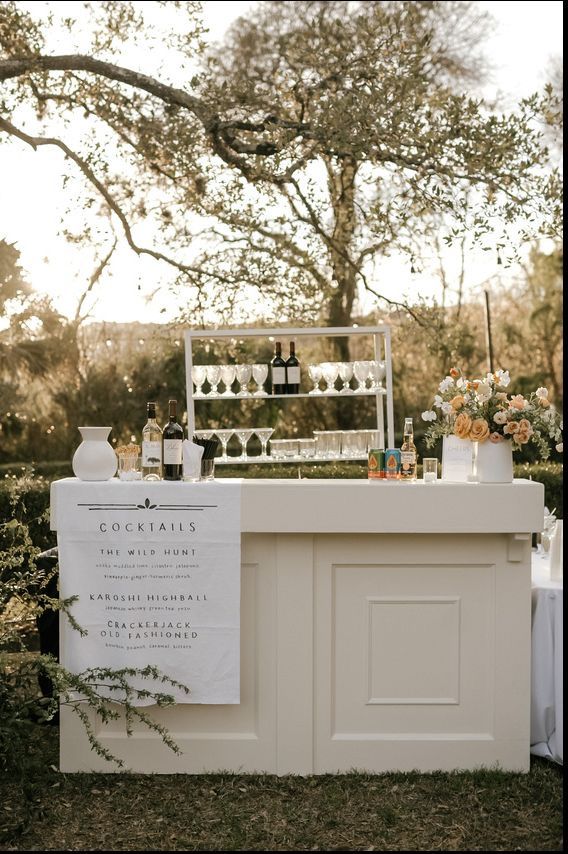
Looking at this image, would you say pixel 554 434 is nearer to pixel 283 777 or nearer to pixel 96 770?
pixel 283 777

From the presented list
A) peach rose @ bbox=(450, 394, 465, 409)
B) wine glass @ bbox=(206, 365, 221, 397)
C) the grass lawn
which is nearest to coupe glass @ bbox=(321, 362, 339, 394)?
wine glass @ bbox=(206, 365, 221, 397)

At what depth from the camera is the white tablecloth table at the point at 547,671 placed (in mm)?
3439

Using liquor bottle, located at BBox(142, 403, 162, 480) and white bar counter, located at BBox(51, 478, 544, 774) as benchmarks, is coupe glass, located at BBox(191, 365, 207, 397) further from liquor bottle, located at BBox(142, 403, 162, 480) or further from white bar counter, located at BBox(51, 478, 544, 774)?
white bar counter, located at BBox(51, 478, 544, 774)

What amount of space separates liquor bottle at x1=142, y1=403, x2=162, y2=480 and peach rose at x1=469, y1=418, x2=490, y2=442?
44.6 inches

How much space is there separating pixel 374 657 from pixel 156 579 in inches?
32.5

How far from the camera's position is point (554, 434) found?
132 inches

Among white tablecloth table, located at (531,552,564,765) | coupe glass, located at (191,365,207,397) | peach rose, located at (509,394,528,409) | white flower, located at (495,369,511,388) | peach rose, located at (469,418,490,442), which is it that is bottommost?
white tablecloth table, located at (531,552,564,765)

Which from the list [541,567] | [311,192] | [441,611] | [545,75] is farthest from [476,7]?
[441,611]

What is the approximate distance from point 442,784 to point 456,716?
0.24 metres

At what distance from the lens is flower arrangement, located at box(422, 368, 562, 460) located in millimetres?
3402

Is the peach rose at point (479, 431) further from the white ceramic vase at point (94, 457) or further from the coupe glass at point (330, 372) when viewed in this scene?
the coupe glass at point (330, 372)

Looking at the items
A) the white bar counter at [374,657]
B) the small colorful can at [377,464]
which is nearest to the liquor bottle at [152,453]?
the white bar counter at [374,657]

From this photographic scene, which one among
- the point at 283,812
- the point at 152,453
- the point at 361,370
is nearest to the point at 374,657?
the point at 283,812

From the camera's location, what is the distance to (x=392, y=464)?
358 centimetres
